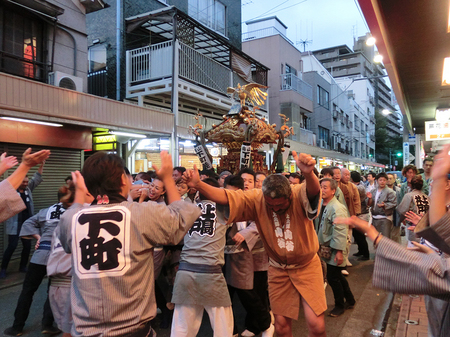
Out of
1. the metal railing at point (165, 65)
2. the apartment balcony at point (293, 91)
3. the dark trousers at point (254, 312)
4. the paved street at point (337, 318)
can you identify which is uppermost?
the apartment balcony at point (293, 91)

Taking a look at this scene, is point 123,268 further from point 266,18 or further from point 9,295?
point 266,18

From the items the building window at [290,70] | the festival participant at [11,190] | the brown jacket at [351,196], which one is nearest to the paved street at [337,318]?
the brown jacket at [351,196]

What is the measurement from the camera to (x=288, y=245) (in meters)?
3.36

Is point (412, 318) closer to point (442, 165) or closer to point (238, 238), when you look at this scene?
point (238, 238)

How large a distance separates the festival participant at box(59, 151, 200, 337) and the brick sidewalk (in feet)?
11.8

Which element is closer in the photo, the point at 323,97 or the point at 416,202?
the point at 416,202

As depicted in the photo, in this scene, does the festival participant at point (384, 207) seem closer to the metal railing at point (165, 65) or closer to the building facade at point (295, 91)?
the metal railing at point (165, 65)

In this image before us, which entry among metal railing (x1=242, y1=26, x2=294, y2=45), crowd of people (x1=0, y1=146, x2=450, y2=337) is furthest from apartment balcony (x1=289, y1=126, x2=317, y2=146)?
crowd of people (x1=0, y1=146, x2=450, y2=337)

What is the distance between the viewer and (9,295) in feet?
19.4

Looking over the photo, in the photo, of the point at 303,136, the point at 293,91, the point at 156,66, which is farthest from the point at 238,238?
the point at 303,136

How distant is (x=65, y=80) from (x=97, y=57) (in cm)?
470

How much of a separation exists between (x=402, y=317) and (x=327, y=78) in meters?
32.8

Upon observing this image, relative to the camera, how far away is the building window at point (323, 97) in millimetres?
29909

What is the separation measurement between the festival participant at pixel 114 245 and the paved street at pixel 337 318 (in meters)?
2.56
